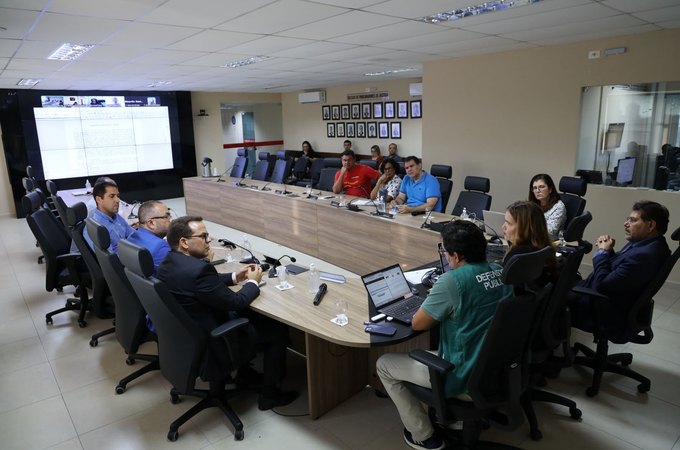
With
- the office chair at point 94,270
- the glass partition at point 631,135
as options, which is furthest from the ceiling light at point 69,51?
the glass partition at point 631,135

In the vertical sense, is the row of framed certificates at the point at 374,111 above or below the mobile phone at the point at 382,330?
above

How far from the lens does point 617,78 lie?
4805 mm

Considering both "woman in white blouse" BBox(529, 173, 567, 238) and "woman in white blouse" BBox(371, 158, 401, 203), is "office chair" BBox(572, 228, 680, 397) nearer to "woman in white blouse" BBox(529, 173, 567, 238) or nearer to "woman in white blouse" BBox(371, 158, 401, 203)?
"woman in white blouse" BBox(529, 173, 567, 238)

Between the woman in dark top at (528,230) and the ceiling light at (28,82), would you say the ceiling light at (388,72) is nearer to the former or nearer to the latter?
the woman in dark top at (528,230)

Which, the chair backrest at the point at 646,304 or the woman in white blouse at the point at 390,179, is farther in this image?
the woman in white blouse at the point at 390,179

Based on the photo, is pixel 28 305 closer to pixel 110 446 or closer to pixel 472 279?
pixel 110 446

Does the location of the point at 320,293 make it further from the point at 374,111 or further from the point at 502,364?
the point at 374,111

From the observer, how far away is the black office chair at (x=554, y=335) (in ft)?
7.55

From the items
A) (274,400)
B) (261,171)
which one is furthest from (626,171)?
(261,171)

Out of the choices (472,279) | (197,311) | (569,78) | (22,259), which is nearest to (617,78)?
(569,78)

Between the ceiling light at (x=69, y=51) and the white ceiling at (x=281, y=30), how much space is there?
77 millimetres

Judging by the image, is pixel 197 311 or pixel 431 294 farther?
pixel 197 311

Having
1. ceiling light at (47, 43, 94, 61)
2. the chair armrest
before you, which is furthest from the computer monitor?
ceiling light at (47, 43, 94, 61)

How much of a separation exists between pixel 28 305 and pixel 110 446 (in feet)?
9.21
